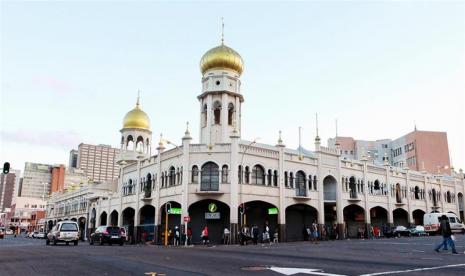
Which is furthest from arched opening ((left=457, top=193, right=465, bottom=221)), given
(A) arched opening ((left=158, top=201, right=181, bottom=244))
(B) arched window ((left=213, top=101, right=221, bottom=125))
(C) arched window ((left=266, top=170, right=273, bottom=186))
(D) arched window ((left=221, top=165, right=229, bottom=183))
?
(A) arched opening ((left=158, top=201, right=181, bottom=244))

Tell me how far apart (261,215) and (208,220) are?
5277 millimetres

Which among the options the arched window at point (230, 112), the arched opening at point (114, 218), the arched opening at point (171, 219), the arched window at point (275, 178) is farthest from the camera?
the arched opening at point (114, 218)

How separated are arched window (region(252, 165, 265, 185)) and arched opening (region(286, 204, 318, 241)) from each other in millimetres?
5102

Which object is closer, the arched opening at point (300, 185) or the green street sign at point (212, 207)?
the green street sign at point (212, 207)

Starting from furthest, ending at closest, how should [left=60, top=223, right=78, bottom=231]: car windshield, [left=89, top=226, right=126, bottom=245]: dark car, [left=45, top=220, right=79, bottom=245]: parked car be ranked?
[left=89, top=226, right=126, bottom=245]: dark car → [left=60, top=223, right=78, bottom=231]: car windshield → [left=45, top=220, right=79, bottom=245]: parked car

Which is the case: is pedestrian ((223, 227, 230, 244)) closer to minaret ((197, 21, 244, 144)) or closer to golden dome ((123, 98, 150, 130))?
minaret ((197, 21, 244, 144))

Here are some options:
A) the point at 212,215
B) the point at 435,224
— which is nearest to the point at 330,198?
the point at 435,224

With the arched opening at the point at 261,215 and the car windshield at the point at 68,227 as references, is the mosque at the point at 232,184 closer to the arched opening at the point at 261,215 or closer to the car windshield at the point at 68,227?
the arched opening at the point at 261,215

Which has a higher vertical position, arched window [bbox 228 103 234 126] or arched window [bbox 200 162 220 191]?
arched window [bbox 228 103 234 126]

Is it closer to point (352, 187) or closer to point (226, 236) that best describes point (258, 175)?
point (226, 236)

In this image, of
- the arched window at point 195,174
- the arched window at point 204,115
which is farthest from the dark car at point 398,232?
the arched window at point 195,174

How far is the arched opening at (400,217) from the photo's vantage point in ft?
187

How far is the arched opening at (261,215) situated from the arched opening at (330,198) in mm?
8097

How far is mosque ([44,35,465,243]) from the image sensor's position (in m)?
37.8
